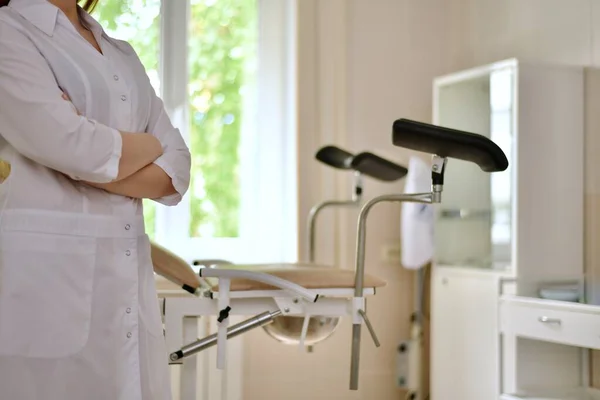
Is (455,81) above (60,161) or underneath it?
above

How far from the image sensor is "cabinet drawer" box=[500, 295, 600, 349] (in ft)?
8.63

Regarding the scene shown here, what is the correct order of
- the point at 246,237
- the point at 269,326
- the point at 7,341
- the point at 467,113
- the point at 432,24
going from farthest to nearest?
the point at 432,24 → the point at 246,237 → the point at 467,113 → the point at 269,326 → the point at 7,341

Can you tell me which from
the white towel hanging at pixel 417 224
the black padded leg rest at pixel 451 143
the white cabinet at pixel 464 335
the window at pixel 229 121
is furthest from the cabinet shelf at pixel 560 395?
the black padded leg rest at pixel 451 143

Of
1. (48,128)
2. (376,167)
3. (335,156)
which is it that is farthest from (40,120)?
(335,156)

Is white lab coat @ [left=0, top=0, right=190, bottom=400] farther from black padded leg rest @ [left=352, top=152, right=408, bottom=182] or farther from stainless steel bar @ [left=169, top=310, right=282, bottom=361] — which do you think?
black padded leg rest @ [left=352, top=152, right=408, bottom=182]

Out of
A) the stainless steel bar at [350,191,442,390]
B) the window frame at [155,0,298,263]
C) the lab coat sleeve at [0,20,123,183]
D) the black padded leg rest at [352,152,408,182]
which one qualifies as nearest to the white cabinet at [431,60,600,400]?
the black padded leg rest at [352,152,408,182]

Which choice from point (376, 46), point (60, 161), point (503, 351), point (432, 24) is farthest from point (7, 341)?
point (432, 24)

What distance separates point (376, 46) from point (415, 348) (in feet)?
4.45

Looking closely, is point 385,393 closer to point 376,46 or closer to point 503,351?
point 503,351

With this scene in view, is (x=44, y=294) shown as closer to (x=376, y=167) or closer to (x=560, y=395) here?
(x=376, y=167)

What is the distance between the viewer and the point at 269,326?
228cm

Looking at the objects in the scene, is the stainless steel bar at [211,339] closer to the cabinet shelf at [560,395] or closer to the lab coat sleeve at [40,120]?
the lab coat sleeve at [40,120]

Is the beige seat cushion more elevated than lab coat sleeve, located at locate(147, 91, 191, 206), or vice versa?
lab coat sleeve, located at locate(147, 91, 191, 206)

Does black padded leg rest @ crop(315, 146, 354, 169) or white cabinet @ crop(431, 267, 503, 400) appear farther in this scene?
white cabinet @ crop(431, 267, 503, 400)
